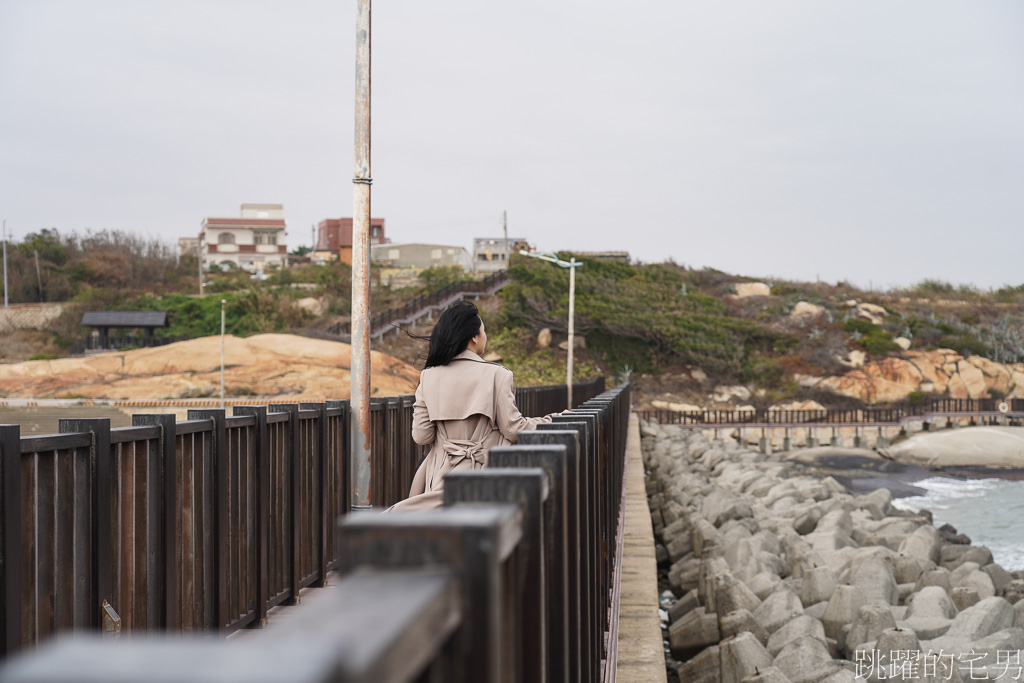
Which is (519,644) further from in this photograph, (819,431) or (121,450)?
(819,431)

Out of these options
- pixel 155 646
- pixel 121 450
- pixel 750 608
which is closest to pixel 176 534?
pixel 121 450

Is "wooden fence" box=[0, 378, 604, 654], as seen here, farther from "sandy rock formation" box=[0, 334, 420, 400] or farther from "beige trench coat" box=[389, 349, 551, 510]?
"sandy rock formation" box=[0, 334, 420, 400]

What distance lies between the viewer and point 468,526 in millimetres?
1039

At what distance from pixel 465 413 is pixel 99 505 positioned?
1.72m

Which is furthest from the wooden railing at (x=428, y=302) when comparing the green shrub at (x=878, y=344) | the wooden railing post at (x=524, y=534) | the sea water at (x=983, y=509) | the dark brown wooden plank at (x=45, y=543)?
the wooden railing post at (x=524, y=534)

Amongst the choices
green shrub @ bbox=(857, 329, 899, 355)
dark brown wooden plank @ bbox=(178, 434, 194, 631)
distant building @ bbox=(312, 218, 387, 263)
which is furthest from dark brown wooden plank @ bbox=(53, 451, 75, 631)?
distant building @ bbox=(312, 218, 387, 263)

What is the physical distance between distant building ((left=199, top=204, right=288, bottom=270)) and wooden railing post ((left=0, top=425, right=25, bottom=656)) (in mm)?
89338

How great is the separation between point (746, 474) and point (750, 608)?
1214 centimetres

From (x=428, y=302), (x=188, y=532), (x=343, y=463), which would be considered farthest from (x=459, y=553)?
(x=428, y=302)

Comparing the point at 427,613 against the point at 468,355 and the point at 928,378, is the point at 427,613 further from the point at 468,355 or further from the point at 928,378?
the point at 928,378

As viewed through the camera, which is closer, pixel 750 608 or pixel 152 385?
pixel 750 608

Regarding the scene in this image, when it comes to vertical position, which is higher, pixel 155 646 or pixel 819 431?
pixel 155 646

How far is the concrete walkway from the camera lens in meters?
5.01

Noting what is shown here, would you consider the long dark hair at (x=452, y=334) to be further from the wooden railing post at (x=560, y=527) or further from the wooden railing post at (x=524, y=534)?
the wooden railing post at (x=524, y=534)
